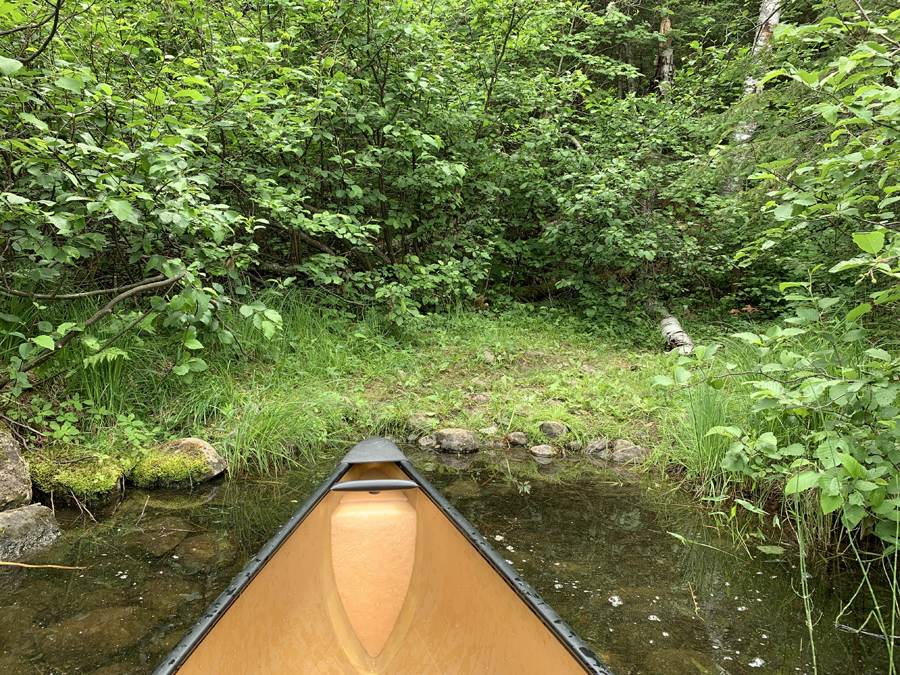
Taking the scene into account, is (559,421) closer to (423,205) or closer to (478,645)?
(478,645)

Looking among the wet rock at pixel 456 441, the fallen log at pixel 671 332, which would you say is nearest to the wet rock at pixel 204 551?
the wet rock at pixel 456 441

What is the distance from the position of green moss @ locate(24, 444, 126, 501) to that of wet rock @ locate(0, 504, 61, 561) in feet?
0.74

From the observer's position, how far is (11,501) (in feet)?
8.99

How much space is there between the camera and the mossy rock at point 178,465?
3285 mm

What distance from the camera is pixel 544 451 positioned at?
405 centimetres

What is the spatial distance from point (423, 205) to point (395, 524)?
4.75 meters

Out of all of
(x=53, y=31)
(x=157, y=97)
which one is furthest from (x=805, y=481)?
(x=53, y=31)

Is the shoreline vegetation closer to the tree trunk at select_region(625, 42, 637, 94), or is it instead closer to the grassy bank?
the grassy bank

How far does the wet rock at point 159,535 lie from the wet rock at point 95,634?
0.49 meters

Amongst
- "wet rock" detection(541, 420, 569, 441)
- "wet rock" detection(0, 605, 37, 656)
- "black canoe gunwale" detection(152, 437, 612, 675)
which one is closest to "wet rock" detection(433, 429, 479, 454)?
"wet rock" detection(541, 420, 569, 441)

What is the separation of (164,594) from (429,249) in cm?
511

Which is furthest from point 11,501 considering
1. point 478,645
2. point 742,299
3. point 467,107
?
point 742,299

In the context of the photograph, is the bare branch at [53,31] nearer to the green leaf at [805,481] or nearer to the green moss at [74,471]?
the green moss at [74,471]

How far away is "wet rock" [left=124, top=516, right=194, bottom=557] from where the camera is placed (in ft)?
8.79
